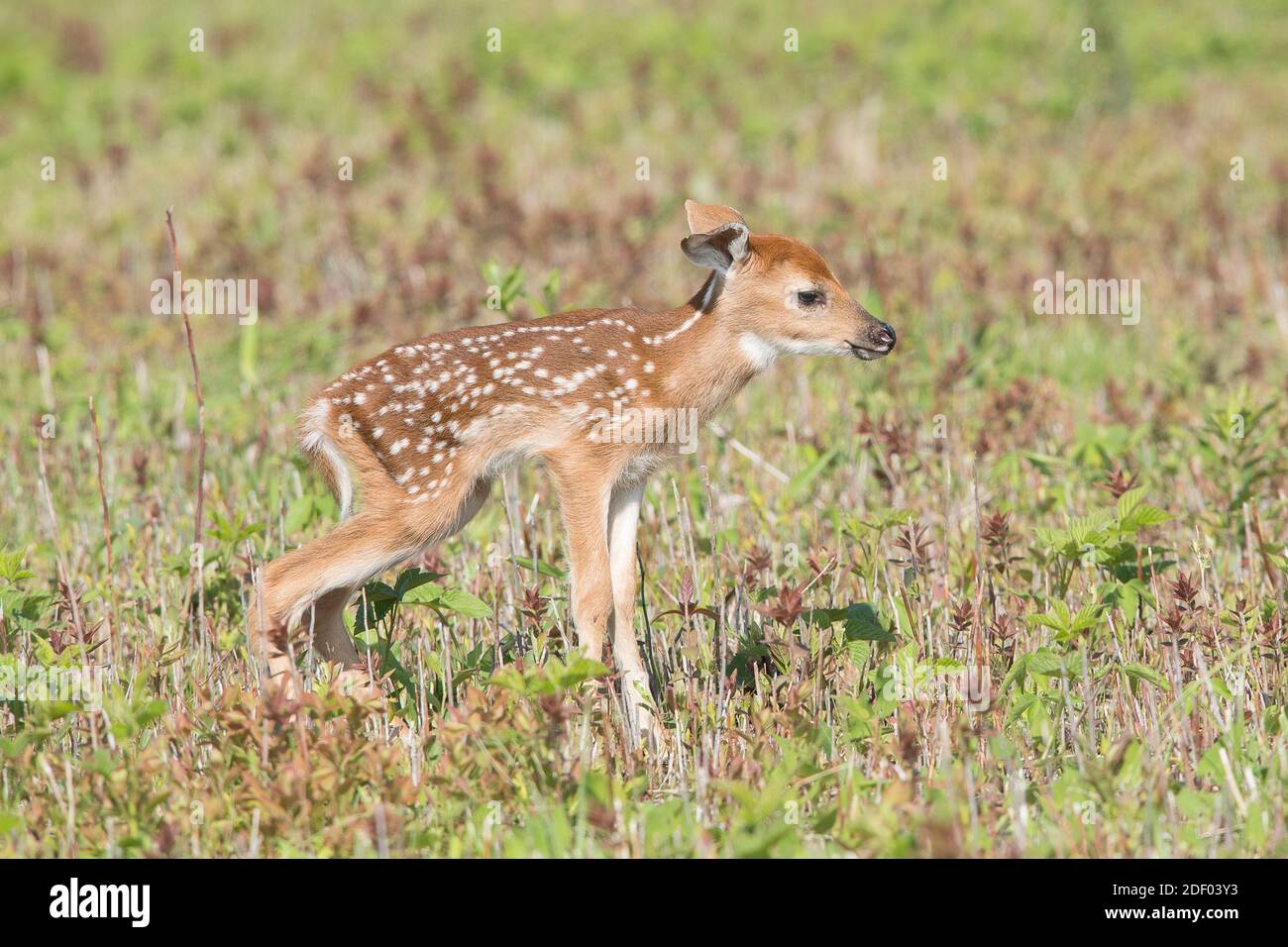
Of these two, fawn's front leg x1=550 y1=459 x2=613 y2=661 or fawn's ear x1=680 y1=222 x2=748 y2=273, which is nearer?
fawn's front leg x1=550 y1=459 x2=613 y2=661

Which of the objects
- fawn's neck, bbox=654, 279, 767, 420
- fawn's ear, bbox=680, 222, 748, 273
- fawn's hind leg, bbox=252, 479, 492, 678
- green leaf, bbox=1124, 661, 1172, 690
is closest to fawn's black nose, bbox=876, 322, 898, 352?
fawn's neck, bbox=654, 279, 767, 420

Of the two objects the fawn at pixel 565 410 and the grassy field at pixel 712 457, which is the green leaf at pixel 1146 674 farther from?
the fawn at pixel 565 410

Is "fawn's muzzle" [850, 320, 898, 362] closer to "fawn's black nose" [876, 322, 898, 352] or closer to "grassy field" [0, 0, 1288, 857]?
"fawn's black nose" [876, 322, 898, 352]

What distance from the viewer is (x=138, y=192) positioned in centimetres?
1373

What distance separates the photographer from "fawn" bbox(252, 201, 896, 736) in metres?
5.43

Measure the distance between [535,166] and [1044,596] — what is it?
936cm

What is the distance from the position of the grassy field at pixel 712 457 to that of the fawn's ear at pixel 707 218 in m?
1.01

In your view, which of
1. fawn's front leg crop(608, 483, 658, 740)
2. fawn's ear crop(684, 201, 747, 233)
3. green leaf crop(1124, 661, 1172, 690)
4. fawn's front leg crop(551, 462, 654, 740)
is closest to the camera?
green leaf crop(1124, 661, 1172, 690)

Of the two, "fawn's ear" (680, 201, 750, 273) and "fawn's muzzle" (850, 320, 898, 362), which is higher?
"fawn's ear" (680, 201, 750, 273)

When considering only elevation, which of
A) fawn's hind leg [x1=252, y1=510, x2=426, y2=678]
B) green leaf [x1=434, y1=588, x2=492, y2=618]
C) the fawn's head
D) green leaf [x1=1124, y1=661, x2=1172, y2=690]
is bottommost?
green leaf [x1=1124, y1=661, x2=1172, y2=690]

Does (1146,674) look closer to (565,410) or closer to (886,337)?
(886,337)

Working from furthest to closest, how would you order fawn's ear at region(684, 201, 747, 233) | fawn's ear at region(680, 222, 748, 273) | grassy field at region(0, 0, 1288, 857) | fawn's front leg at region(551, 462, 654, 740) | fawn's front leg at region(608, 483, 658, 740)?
1. fawn's ear at region(684, 201, 747, 233)
2. fawn's ear at region(680, 222, 748, 273)
3. fawn's front leg at region(551, 462, 654, 740)
4. fawn's front leg at region(608, 483, 658, 740)
5. grassy field at region(0, 0, 1288, 857)

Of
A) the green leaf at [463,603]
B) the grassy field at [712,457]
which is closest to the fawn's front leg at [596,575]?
the grassy field at [712,457]
